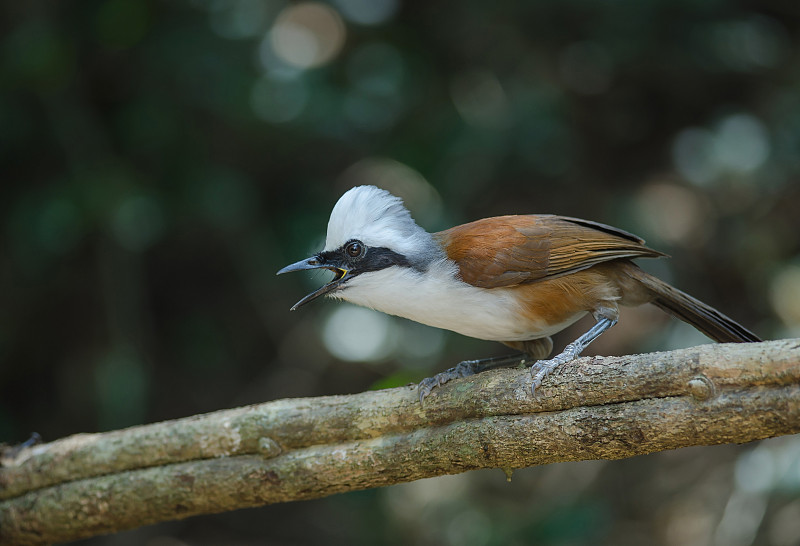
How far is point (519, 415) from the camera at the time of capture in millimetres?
2650

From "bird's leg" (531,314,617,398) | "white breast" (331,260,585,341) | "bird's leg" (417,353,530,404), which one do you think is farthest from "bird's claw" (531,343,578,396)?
"white breast" (331,260,585,341)

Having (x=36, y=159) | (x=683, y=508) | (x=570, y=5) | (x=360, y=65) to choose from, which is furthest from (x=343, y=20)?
(x=683, y=508)

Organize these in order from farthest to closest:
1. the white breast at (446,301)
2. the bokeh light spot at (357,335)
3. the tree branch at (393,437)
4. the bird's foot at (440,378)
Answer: the bokeh light spot at (357,335) < the white breast at (446,301) < the bird's foot at (440,378) < the tree branch at (393,437)

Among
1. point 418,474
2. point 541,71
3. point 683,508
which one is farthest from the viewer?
point 541,71

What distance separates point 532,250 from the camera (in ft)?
10.5

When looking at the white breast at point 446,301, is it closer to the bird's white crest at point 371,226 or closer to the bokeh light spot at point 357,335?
the bird's white crest at point 371,226

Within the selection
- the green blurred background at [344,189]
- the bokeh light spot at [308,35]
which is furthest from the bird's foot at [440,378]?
the bokeh light spot at [308,35]

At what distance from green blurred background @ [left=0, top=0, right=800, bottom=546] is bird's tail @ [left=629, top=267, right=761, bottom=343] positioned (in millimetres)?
1066

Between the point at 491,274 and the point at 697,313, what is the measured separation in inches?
36.9

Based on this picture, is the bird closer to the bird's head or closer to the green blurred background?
the bird's head

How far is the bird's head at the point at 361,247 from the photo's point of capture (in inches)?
128

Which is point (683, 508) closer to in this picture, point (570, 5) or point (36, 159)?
point (570, 5)

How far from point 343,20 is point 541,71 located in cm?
190

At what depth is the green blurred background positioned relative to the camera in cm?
481
